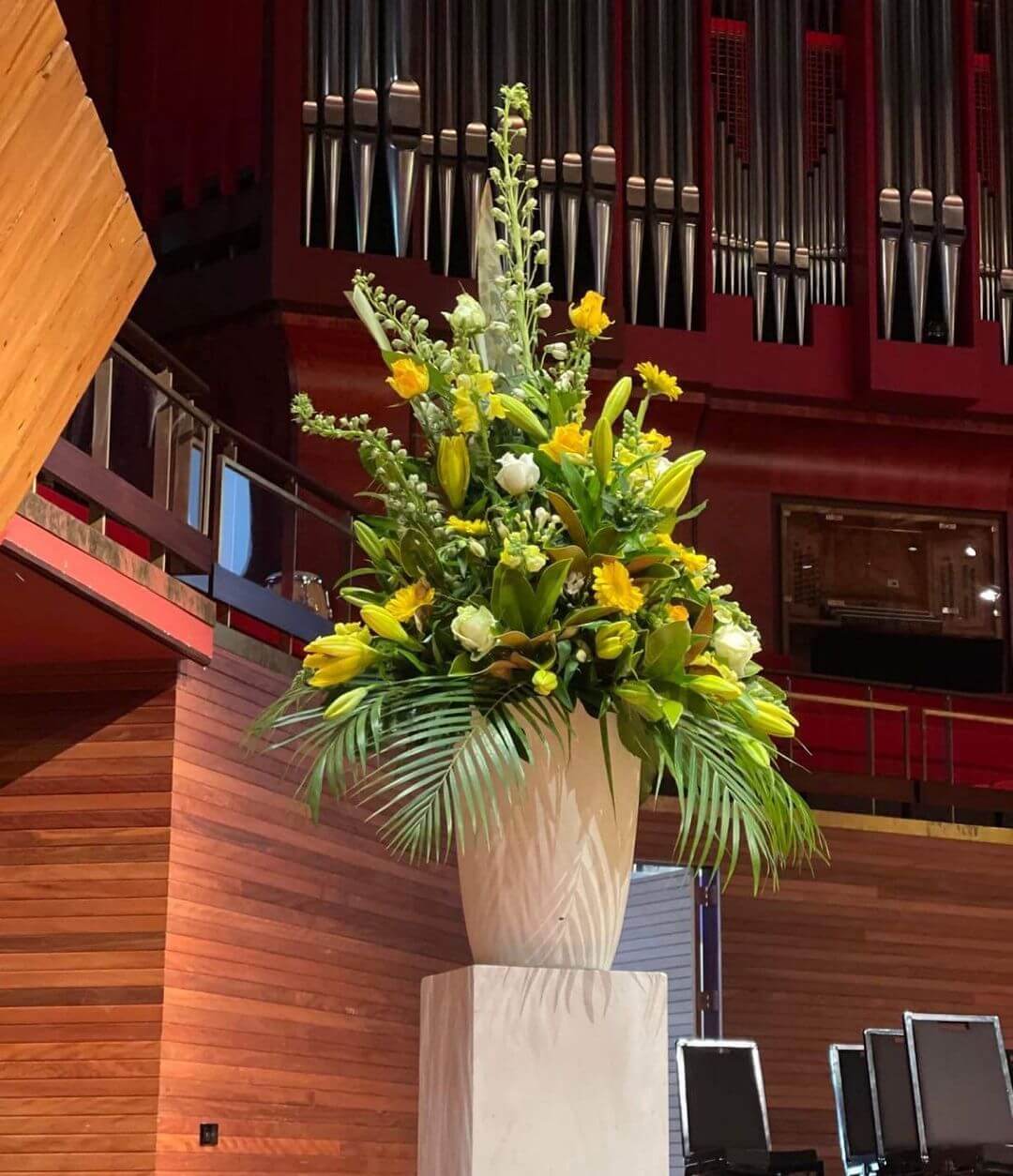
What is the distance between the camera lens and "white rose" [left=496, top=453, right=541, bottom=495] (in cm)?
189

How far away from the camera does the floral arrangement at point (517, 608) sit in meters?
1.82

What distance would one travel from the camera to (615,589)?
72.4 inches

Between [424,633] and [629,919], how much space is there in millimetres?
7752

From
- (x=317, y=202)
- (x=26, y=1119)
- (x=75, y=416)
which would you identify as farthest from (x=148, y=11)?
(x=26, y=1119)

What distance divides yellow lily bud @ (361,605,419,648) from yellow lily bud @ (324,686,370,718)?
66 mm

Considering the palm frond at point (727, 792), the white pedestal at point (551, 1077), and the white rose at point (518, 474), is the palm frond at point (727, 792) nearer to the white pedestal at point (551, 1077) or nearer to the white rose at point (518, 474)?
the white pedestal at point (551, 1077)

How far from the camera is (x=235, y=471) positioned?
6.34 meters

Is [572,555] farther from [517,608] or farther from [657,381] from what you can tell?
[657,381]

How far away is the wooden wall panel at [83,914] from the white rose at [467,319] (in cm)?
414

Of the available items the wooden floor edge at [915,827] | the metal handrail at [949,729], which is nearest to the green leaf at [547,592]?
the wooden floor edge at [915,827]

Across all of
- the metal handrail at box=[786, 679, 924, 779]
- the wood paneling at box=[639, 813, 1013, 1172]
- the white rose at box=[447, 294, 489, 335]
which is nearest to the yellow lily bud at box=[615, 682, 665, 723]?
→ the white rose at box=[447, 294, 489, 335]

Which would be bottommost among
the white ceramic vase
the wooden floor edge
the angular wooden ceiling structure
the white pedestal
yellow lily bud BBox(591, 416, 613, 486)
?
the white pedestal

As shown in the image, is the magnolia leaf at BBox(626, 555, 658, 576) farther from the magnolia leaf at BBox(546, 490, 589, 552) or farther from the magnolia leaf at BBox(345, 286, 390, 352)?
the magnolia leaf at BBox(345, 286, 390, 352)

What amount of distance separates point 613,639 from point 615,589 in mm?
51
